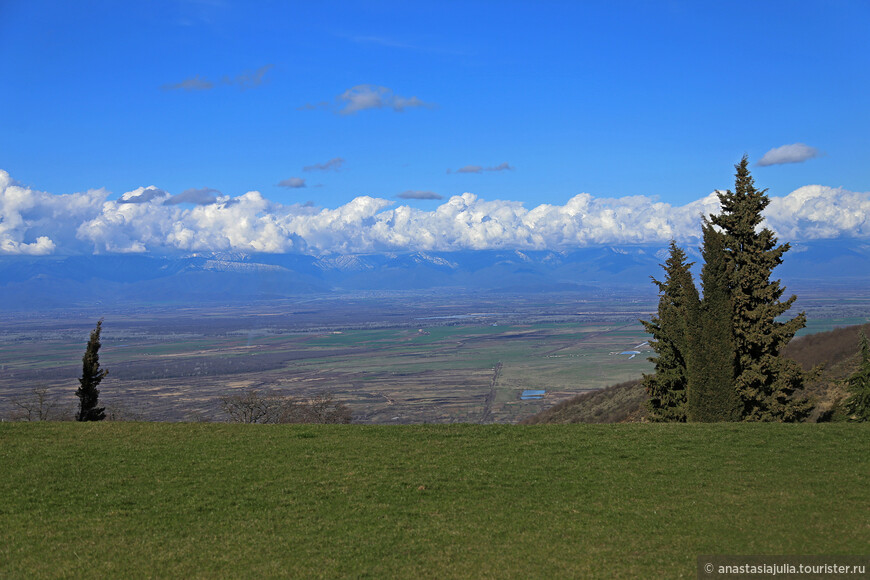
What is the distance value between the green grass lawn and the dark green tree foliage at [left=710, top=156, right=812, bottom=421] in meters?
6.61

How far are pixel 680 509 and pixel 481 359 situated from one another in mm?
141059

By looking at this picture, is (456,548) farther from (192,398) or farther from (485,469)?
(192,398)

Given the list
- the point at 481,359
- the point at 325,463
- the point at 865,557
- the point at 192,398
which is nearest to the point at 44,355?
the point at 192,398

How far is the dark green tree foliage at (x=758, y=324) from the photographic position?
1075 inches

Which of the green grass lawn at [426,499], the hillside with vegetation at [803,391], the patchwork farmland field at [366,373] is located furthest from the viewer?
the patchwork farmland field at [366,373]

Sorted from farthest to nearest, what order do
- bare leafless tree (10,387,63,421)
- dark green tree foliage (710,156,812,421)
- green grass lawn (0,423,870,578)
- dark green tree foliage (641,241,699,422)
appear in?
1. bare leafless tree (10,387,63,421)
2. dark green tree foliage (641,241,699,422)
3. dark green tree foliage (710,156,812,421)
4. green grass lawn (0,423,870,578)

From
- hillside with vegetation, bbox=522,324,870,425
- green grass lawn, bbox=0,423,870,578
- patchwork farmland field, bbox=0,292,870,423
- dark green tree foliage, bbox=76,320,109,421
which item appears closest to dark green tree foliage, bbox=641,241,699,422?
green grass lawn, bbox=0,423,870,578

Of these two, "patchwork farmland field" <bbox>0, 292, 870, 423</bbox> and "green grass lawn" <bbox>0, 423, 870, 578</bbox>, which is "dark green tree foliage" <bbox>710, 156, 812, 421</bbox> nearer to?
"green grass lawn" <bbox>0, 423, 870, 578</bbox>

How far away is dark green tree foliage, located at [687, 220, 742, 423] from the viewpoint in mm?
25234

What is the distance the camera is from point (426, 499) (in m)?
15.3

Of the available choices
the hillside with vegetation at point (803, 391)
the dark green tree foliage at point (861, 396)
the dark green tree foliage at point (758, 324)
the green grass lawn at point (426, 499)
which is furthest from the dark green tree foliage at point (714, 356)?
the hillside with vegetation at point (803, 391)

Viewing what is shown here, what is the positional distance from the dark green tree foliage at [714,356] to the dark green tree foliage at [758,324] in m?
1.64

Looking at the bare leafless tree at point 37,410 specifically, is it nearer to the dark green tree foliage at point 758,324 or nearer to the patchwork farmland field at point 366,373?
the patchwork farmland field at point 366,373

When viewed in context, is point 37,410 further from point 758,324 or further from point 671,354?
point 758,324
